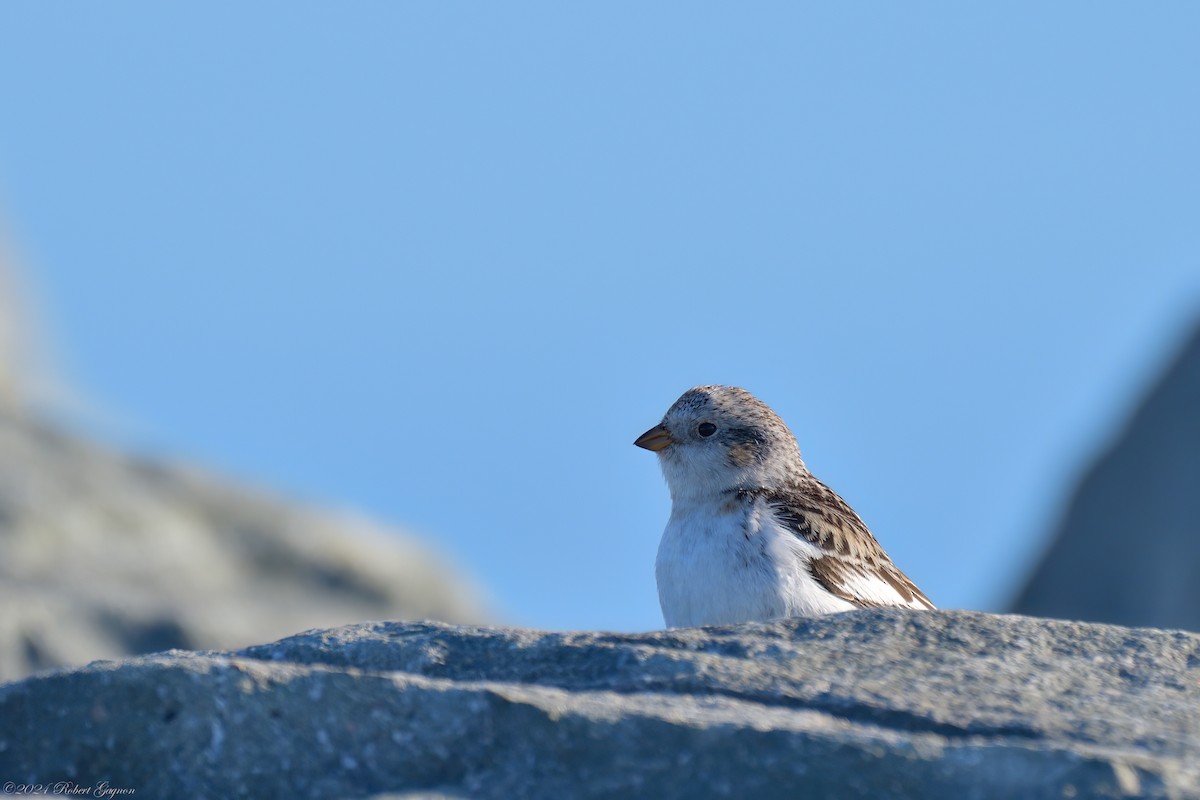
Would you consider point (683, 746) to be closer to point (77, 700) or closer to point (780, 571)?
point (77, 700)

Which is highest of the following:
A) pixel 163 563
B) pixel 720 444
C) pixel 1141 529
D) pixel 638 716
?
pixel 163 563

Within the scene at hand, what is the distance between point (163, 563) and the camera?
14.8 metres

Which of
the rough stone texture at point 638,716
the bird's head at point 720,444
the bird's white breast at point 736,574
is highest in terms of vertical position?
the bird's head at point 720,444

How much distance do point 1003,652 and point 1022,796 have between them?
1059 mm

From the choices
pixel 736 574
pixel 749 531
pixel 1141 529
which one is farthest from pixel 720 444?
pixel 1141 529

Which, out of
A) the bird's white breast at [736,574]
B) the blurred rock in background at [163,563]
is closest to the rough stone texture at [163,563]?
the blurred rock in background at [163,563]

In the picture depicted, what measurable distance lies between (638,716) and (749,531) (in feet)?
10.9

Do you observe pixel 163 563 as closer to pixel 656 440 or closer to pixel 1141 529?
pixel 656 440

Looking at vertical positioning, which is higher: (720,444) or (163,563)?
(163,563)

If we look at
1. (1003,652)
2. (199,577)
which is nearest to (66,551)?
(199,577)

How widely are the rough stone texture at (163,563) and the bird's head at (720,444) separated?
4782 millimetres

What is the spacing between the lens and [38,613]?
1193cm

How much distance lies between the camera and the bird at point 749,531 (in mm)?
7762

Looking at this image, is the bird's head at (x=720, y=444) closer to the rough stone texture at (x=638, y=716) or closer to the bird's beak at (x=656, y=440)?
the bird's beak at (x=656, y=440)
